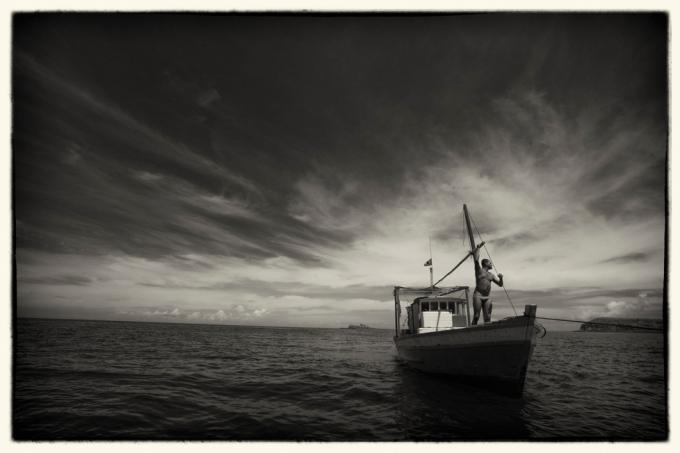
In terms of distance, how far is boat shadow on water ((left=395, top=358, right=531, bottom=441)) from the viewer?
6476mm

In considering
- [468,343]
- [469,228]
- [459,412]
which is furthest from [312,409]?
[469,228]

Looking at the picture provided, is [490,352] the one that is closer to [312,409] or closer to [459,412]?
[459,412]

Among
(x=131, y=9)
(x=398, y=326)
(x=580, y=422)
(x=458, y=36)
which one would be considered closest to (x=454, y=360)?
(x=580, y=422)

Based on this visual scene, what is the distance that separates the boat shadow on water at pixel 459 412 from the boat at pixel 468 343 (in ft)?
1.17

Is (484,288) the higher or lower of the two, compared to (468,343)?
higher

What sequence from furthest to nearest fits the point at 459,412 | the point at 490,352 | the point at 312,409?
the point at 490,352, the point at 312,409, the point at 459,412

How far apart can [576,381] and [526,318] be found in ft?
30.7

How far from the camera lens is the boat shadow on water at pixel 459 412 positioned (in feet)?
21.2

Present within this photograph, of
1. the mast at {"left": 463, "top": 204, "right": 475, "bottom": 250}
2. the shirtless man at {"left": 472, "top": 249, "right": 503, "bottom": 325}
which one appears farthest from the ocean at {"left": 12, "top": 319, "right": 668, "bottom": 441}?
the mast at {"left": 463, "top": 204, "right": 475, "bottom": 250}

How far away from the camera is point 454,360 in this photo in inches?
421

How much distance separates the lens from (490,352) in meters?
9.10

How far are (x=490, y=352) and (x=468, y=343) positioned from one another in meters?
0.77
